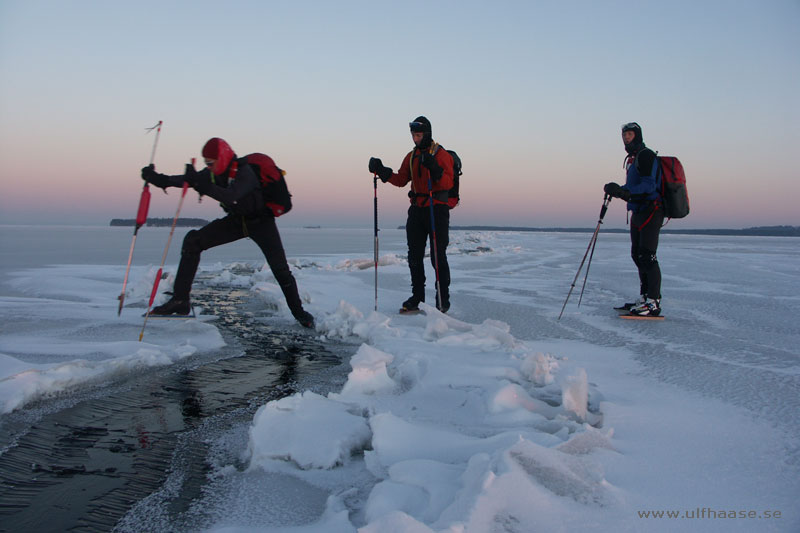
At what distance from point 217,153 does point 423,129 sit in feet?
6.87

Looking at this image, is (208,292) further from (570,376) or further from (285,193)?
(570,376)

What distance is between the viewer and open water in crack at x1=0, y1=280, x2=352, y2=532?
1552 millimetres

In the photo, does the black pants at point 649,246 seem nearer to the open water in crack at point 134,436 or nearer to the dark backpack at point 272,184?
the open water in crack at point 134,436

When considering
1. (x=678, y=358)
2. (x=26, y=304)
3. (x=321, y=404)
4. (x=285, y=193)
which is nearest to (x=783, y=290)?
(x=678, y=358)

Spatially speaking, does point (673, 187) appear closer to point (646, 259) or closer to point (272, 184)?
point (646, 259)

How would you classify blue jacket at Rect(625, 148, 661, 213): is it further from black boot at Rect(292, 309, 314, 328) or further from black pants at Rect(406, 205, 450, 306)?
black boot at Rect(292, 309, 314, 328)

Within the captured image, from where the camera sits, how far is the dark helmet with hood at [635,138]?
5055 mm

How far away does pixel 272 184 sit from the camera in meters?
4.21

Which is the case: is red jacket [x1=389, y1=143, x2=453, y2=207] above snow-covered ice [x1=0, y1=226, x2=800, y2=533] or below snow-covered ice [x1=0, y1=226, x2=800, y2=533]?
above

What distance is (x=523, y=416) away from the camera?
2080mm

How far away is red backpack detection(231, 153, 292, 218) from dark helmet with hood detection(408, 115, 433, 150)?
1.47m

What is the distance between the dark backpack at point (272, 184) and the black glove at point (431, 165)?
1.42 m

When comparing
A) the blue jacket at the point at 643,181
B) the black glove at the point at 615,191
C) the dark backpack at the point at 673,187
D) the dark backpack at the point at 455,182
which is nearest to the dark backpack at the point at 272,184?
the dark backpack at the point at 455,182

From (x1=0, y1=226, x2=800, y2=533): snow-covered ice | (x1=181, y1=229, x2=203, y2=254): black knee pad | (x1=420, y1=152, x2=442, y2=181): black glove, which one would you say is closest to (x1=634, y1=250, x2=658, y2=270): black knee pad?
(x1=0, y1=226, x2=800, y2=533): snow-covered ice
